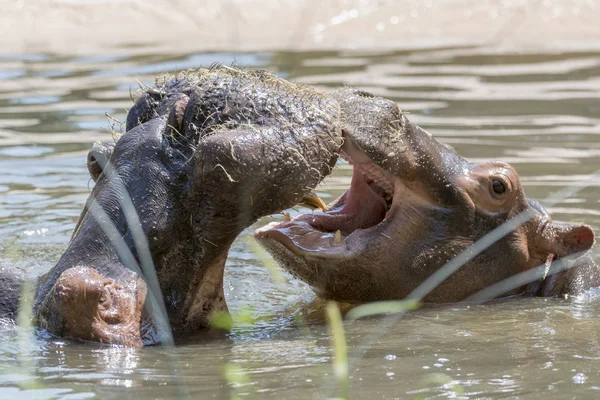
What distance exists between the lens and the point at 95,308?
13.9ft

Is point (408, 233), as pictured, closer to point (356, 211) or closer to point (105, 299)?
point (356, 211)

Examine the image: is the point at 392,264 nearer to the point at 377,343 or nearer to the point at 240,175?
the point at 377,343

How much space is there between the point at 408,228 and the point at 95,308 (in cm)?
183

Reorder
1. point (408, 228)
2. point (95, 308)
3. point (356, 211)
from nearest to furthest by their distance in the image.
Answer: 1. point (95, 308)
2. point (408, 228)
3. point (356, 211)

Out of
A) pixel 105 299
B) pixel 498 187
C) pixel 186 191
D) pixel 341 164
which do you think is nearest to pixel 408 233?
pixel 498 187

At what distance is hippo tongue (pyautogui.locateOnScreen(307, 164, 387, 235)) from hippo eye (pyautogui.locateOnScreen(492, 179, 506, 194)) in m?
0.54

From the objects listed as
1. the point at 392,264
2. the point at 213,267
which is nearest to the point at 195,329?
the point at 213,267

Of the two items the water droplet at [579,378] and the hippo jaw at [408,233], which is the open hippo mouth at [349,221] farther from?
the water droplet at [579,378]

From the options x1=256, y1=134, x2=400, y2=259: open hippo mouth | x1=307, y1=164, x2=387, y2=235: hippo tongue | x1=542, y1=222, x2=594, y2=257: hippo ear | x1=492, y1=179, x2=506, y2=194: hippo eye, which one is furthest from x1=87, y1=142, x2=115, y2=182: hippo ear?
x1=542, y1=222, x2=594, y2=257: hippo ear

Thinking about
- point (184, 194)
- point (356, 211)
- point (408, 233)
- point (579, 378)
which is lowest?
point (579, 378)

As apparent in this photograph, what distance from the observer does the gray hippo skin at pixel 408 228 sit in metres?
5.47

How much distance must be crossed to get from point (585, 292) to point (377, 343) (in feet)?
5.40

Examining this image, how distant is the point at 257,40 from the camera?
14844mm

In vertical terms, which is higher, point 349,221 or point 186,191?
point 186,191
